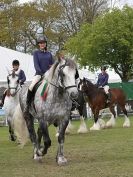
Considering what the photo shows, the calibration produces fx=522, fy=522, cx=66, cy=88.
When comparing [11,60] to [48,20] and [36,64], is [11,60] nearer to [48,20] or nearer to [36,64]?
[36,64]

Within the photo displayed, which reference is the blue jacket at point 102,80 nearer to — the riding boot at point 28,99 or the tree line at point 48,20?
the riding boot at point 28,99

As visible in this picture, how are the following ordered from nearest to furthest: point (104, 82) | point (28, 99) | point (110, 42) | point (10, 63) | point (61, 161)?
1. point (61, 161)
2. point (28, 99)
3. point (104, 82)
4. point (10, 63)
5. point (110, 42)

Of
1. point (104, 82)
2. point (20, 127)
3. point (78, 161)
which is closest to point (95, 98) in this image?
point (104, 82)

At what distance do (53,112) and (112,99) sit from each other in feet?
42.3

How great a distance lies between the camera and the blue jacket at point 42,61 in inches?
454

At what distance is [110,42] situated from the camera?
45625 mm

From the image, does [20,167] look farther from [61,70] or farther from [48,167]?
[61,70]

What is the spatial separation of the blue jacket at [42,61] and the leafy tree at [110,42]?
111 ft

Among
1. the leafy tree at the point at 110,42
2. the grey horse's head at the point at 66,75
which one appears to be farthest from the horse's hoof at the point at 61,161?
the leafy tree at the point at 110,42

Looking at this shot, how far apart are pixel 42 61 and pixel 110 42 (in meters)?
34.5

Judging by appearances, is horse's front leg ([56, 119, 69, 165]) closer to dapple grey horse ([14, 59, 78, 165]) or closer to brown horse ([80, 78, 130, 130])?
dapple grey horse ([14, 59, 78, 165])

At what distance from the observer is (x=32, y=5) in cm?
6594

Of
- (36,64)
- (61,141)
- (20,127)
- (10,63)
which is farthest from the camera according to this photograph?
(10,63)

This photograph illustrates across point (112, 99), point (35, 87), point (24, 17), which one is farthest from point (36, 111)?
point (24, 17)
